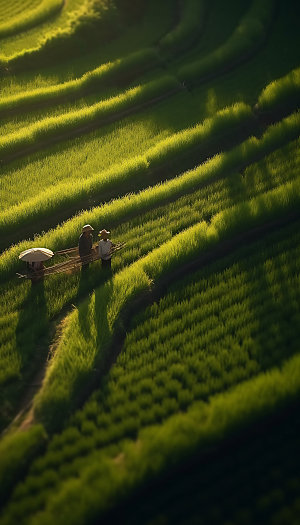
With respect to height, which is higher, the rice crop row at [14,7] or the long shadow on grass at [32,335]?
the rice crop row at [14,7]

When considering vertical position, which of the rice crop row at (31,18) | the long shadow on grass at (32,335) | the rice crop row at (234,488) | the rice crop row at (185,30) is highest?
the rice crop row at (31,18)

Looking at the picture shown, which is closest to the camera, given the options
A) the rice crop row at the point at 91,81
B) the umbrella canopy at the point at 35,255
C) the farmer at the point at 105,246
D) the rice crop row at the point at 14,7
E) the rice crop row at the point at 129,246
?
the rice crop row at the point at 129,246


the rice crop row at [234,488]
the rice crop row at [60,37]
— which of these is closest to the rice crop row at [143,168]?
the rice crop row at [234,488]

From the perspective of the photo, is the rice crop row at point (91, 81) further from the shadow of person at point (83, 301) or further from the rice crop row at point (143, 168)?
the shadow of person at point (83, 301)

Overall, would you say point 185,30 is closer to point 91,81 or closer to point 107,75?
point 107,75

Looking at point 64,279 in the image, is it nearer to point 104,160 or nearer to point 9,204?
point 9,204

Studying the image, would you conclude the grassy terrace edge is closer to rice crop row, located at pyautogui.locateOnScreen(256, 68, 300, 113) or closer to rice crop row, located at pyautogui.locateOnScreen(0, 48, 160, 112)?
rice crop row, located at pyautogui.locateOnScreen(256, 68, 300, 113)
